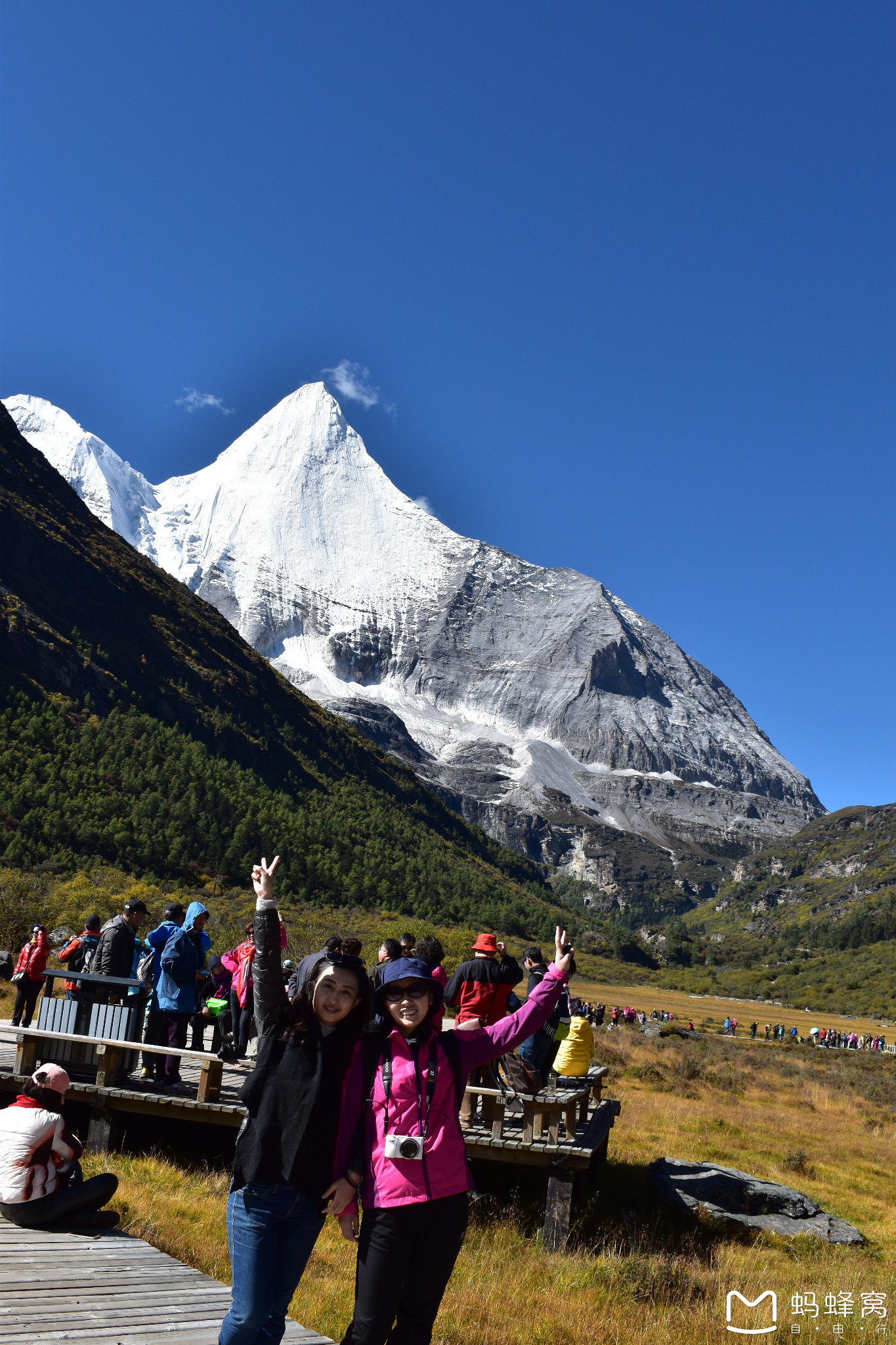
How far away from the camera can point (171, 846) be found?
179ft

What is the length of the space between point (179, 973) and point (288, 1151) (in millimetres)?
6029

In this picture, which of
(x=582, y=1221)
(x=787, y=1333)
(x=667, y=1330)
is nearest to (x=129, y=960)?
(x=582, y=1221)

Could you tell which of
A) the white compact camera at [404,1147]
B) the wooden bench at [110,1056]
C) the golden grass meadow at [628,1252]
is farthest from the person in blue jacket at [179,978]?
the white compact camera at [404,1147]

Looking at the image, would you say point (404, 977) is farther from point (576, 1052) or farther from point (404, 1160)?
point (576, 1052)

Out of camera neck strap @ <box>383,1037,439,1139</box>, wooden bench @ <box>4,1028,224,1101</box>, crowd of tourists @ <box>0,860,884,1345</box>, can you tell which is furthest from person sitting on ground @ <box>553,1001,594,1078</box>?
camera neck strap @ <box>383,1037,439,1139</box>

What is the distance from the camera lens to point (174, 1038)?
29.5 ft

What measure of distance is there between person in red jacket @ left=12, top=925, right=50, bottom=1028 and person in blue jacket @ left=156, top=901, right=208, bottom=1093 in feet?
9.24

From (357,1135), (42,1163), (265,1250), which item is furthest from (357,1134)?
(42,1163)

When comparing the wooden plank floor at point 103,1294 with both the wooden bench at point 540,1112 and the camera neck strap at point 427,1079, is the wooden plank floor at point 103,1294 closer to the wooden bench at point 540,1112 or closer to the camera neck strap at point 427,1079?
the camera neck strap at point 427,1079

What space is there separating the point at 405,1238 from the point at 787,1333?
186 inches

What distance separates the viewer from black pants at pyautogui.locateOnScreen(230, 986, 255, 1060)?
848 cm

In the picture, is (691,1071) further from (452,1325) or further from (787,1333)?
(452,1325)

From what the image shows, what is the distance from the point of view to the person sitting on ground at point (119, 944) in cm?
904

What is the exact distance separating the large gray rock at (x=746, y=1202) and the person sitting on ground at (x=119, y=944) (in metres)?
6.50
